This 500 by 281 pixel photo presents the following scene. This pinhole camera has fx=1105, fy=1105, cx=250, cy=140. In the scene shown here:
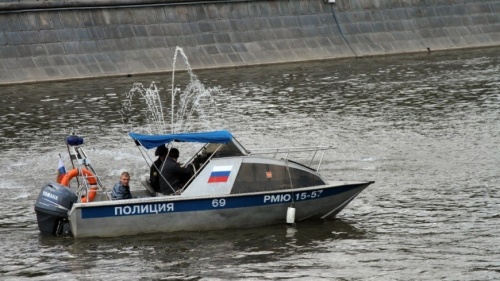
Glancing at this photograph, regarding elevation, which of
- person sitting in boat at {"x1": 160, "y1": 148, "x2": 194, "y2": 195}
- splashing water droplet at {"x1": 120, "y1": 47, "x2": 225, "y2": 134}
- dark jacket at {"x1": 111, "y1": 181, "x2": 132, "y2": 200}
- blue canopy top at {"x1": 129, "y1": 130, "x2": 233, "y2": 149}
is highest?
splashing water droplet at {"x1": 120, "y1": 47, "x2": 225, "y2": 134}

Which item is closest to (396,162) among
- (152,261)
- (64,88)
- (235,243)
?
(235,243)

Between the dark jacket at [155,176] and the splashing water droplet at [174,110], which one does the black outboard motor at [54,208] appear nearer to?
the dark jacket at [155,176]

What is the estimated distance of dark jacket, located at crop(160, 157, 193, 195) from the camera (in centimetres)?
2139

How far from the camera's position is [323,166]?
2739 centimetres

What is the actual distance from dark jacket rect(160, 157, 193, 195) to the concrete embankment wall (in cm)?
2545

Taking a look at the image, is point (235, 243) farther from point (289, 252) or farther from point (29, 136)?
point (29, 136)

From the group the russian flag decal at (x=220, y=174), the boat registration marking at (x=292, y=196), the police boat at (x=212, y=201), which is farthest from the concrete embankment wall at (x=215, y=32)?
the boat registration marking at (x=292, y=196)

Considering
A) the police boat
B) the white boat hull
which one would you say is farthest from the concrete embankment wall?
the white boat hull

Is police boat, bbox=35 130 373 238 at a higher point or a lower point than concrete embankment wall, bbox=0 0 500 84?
lower

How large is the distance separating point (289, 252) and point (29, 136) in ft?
50.5

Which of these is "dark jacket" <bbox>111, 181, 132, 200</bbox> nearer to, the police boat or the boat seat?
the police boat

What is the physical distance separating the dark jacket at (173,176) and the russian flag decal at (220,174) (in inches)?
26.1

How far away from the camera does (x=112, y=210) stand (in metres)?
20.5

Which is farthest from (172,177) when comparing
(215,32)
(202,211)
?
(215,32)
